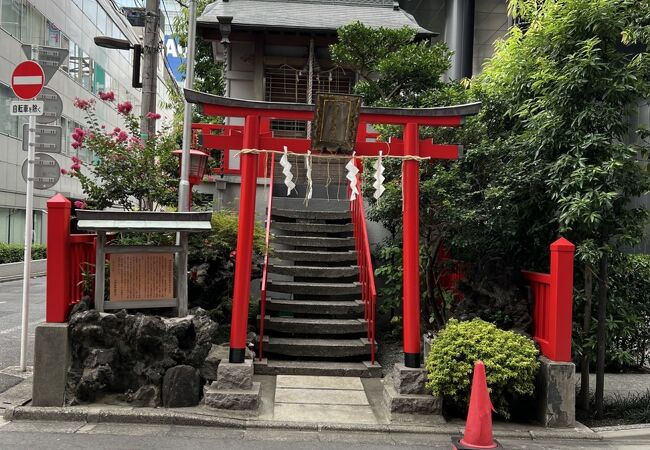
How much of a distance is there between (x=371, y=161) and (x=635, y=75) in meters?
3.84

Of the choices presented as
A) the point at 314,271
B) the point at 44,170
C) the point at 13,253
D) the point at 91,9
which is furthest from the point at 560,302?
the point at 91,9

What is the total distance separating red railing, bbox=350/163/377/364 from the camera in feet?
26.6

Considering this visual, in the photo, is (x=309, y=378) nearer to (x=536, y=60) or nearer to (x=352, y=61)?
(x=536, y=60)

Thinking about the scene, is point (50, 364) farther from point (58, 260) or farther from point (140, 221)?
point (140, 221)

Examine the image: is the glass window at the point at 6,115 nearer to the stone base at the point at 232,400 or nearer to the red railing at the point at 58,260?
the red railing at the point at 58,260

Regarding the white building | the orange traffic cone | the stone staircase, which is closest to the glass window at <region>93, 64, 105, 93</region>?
the white building

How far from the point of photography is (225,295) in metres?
8.80

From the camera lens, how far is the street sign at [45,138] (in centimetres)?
805

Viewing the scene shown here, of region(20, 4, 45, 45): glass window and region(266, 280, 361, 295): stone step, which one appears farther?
region(20, 4, 45, 45): glass window

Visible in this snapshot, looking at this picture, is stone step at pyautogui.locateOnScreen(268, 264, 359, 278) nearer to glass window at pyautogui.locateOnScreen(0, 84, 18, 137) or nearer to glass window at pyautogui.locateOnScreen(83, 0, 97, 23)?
glass window at pyautogui.locateOnScreen(0, 84, 18, 137)

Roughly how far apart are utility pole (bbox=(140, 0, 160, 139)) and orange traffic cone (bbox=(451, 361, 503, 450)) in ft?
25.7

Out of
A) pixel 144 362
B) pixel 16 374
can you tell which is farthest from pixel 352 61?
pixel 16 374

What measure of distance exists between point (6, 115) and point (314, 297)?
21.5 meters

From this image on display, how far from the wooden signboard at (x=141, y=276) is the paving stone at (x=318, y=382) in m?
1.84
